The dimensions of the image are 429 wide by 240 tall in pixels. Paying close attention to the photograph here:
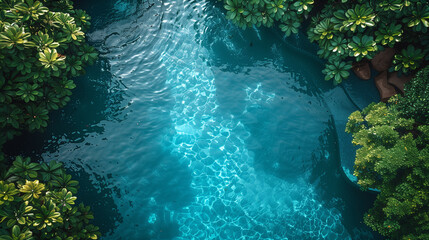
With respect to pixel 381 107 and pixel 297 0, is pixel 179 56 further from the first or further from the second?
pixel 381 107

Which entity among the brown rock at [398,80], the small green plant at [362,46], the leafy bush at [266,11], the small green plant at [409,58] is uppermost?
the leafy bush at [266,11]

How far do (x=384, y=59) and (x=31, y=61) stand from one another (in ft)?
41.4

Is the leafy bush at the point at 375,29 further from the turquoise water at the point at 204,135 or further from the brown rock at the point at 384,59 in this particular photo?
the turquoise water at the point at 204,135

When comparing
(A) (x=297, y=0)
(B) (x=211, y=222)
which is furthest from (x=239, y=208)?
(A) (x=297, y=0)

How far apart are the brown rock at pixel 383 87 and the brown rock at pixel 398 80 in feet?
0.54

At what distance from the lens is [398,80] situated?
1212 centimetres

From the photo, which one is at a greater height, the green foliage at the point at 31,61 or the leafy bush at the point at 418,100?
the green foliage at the point at 31,61

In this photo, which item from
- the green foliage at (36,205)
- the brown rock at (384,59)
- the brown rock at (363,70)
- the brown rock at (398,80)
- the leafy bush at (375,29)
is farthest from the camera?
the brown rock at (363,70)

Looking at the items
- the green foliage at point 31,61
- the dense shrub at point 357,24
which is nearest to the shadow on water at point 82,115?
the green foliage at point 31,61

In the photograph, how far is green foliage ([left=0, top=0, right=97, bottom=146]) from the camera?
8438mm

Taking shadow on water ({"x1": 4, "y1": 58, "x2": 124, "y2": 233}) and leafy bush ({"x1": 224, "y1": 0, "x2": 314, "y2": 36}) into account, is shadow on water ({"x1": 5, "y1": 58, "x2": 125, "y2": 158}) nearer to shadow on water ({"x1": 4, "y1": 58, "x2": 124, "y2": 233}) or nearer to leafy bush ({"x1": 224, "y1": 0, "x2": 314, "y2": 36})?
shadow on water ({"x1": 4, "y1": 58, "x2": 124, "y2": 233})

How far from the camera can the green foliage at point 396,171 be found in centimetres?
862

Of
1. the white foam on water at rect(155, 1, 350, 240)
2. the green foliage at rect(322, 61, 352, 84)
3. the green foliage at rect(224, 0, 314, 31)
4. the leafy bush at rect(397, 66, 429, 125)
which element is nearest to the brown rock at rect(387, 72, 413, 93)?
the leafy bush at rect(397, 66, 429, 125)

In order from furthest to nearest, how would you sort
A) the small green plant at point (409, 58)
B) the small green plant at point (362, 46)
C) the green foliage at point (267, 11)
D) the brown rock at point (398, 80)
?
the brown rock at point (398, 80) < the green foliage at point (267, 11) < the small green plant at point (409, 58) < the small green plant at point (362, 46)
